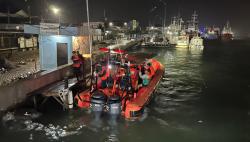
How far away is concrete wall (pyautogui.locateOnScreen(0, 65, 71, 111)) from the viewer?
13.9 meters

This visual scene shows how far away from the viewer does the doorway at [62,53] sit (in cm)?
2241

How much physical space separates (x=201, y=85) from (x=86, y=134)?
1564 centimetres

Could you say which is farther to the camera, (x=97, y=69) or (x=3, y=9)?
(x=3, y=9)

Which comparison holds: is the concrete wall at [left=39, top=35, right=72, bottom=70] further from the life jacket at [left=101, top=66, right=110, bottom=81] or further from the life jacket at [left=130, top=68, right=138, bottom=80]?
the life jacket at [left=130, top=68, right=138, bottom=80]

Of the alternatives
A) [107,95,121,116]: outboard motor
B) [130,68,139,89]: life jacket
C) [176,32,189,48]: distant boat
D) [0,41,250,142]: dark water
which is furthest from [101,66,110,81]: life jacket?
[176,32,189,48]: distant boat

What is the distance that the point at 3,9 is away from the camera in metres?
50.4

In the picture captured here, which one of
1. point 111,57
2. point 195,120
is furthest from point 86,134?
point 195,120

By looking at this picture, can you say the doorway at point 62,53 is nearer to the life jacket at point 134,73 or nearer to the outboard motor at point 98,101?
the life jacket at point 134,73

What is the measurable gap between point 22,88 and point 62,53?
811 centimetres

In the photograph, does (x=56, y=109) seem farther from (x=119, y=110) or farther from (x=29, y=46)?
(x=29, y=46)

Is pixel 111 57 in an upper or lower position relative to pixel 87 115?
upper

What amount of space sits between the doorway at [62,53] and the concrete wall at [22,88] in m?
4.29

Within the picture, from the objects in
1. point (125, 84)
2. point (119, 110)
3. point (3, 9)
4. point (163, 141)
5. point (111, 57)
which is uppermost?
point (3, 9)

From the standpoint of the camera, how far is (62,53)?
22.7m
